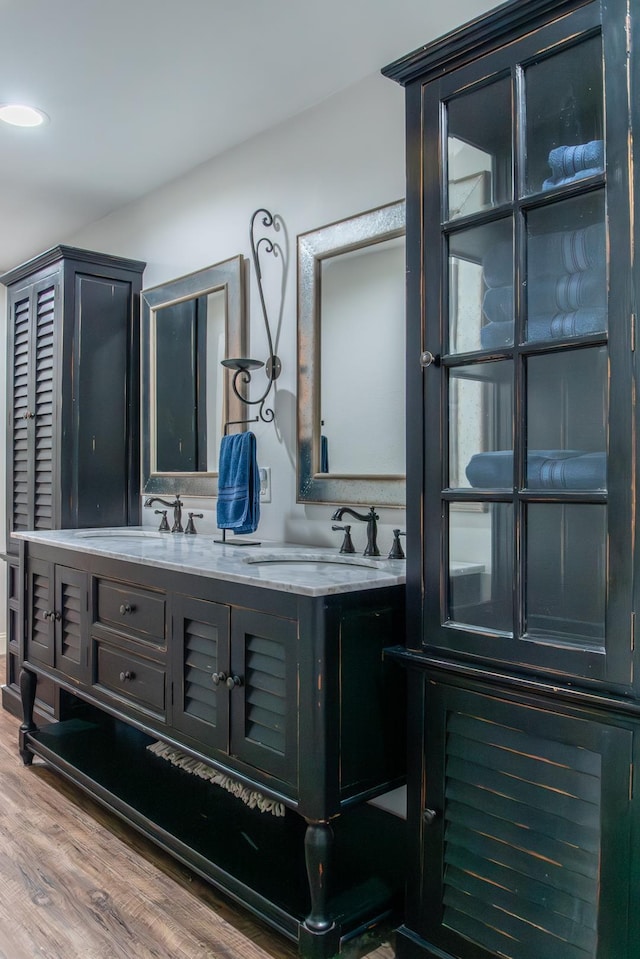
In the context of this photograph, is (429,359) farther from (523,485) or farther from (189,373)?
(189,373)

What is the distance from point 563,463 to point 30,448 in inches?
110

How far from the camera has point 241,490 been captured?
2.51 metres

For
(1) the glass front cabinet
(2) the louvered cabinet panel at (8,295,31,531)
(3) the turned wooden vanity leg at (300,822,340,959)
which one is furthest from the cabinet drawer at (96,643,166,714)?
(2) the louvered cabinet panel at (8,295,31,531)

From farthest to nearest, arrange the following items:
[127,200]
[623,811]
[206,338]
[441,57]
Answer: [127,200] < [206,338] < [441,57] < [623,811]

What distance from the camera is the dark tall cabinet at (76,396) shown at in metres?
3.23

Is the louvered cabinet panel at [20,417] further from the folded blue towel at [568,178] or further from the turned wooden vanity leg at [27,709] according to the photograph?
the folded blue towel at [568,178]

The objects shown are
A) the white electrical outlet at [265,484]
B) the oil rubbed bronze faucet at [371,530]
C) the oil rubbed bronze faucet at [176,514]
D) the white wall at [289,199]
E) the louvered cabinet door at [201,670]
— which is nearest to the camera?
the louvered cabinet door at [201,670]

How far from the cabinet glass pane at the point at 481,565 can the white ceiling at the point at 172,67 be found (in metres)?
1.43

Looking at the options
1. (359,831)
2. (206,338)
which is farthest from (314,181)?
(359,831)

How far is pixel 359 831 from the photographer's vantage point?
6.81ft

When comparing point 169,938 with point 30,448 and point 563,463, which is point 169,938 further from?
point 30,448

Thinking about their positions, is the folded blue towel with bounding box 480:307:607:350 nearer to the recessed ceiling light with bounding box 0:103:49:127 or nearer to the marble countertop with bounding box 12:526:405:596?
the marble countertop with bounding box 12:526:405:596

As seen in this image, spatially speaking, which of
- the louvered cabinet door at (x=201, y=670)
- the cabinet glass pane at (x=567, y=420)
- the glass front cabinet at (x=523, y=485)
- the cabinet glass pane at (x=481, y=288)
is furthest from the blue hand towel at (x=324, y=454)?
the cabinet glass pane at (x=567, y=420)

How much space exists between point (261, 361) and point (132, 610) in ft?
3.29
